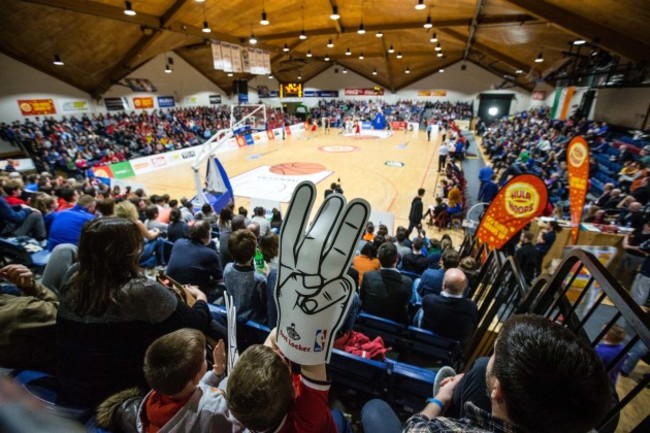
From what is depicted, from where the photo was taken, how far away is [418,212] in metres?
7.61

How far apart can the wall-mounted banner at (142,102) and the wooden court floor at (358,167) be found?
7.59m

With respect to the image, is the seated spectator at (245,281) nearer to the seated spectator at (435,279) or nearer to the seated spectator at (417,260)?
the seated spectator at (435,279)

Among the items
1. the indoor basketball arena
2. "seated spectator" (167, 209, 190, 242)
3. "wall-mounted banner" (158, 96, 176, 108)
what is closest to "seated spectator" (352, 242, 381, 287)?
the indoor basketball arena

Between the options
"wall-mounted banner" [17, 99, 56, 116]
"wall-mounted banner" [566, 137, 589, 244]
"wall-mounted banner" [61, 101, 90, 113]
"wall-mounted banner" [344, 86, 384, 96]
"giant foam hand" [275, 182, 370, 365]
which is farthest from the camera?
"wall-mounted banner" [344, 86, 384, 96]

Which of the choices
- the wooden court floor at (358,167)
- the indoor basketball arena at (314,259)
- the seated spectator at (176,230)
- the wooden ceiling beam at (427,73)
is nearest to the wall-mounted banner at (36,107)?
the indoor basketball arena at (314,259)

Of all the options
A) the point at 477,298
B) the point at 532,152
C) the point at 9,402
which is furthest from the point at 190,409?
the point at 532,152

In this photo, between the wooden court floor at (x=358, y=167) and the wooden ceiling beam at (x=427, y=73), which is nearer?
the wooden court floor at (x=358, y=167)

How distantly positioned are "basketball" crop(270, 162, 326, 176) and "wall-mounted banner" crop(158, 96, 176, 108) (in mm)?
12781

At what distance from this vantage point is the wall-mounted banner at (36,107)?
15.1 meters

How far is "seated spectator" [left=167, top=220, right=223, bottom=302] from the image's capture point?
10.0 feet

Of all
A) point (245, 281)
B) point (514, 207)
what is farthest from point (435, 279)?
point (245, 281)

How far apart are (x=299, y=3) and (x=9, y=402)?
1648 cm

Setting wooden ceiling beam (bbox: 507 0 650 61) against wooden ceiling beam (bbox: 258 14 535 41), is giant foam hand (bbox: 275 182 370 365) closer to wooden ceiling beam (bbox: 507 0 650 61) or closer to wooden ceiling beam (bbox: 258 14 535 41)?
wooden ceiling beam (bbox: 507 0 650 61)

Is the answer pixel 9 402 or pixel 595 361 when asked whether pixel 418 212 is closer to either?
pixel 595 361
